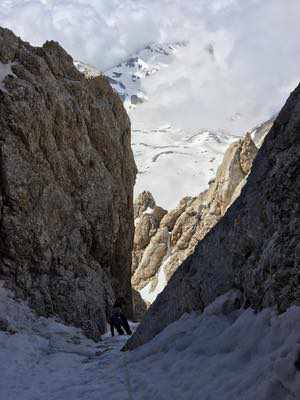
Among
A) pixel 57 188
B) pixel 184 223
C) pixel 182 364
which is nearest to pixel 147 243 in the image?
pixel 184 223

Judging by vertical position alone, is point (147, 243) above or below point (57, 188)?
above

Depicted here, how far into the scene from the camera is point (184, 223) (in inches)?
4291

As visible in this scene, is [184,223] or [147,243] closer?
[184,223]

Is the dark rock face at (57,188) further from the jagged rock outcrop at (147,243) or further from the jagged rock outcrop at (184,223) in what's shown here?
the jagged rock outcrop at (147,243)

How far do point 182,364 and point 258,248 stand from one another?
10.4 ft

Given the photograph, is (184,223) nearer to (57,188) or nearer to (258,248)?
(57,188)

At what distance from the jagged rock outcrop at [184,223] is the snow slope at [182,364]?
266ft

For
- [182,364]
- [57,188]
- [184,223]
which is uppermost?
[184,223]

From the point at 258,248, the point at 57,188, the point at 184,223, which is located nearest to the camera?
the point at 258,248

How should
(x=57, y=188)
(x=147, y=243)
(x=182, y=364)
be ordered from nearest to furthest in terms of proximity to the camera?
(x=182, y=364) < (x=57, y=188) < (x=147, y=243)

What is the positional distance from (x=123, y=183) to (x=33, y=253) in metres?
16.7

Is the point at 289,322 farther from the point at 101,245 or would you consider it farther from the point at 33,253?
the point at 101,245

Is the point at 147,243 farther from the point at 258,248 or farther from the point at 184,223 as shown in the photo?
the point at 258,248

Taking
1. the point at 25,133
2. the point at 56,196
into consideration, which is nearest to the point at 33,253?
the point at 56,196
